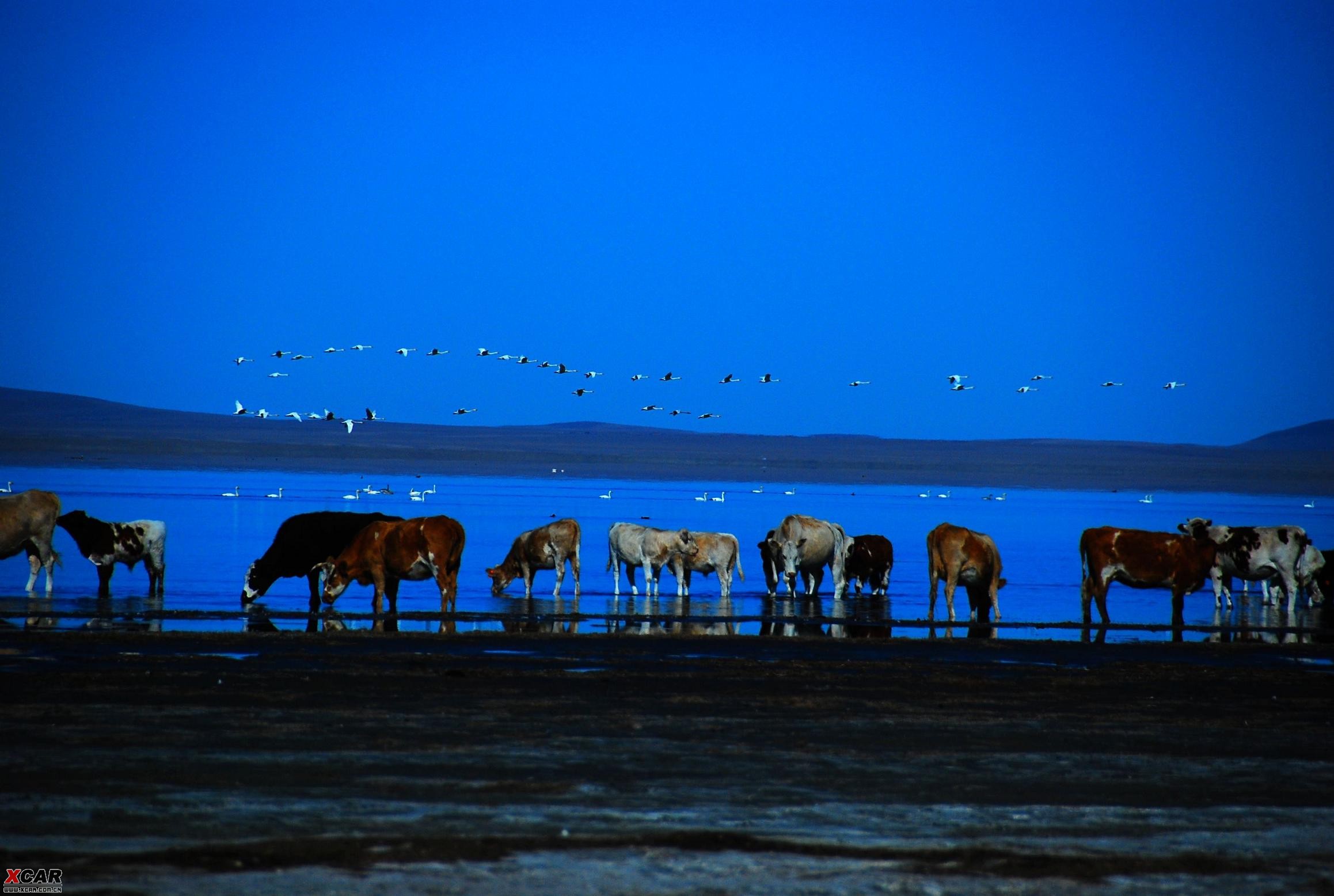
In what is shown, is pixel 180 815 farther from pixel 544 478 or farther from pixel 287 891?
pixel 544 478

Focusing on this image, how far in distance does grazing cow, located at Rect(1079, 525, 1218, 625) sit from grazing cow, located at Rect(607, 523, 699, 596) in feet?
22.7

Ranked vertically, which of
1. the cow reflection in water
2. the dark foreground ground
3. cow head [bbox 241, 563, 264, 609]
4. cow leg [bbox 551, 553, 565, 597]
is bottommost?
the dark foreground ground

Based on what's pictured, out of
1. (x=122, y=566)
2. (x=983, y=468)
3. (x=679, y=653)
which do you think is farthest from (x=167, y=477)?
(x=983, y=468)

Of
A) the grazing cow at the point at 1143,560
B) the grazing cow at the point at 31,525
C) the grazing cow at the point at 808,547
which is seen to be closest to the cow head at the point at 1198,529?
the grazing cow at the point at 1143,560

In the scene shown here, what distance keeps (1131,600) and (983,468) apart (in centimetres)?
13636

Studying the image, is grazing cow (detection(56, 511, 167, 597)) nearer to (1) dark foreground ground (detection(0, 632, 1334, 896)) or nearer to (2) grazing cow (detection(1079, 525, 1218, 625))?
(1) dark foreground ground (detection(0, 632, 1334, 896))

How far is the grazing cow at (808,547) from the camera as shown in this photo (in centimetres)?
2666

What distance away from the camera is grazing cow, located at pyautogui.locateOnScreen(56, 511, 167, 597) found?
76.4 ft

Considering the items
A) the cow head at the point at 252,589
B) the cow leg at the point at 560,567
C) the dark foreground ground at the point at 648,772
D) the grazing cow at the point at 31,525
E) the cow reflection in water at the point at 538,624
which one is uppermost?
the grazing cow at the point at 31,525

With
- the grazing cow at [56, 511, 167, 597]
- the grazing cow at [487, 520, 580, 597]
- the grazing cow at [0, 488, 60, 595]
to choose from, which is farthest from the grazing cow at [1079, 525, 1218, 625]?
the grazing cow at [0, 488, 60, 595]

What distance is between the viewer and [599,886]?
726 centimetres

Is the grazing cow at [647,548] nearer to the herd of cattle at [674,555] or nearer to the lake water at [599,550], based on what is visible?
the herd of cattle at [674,555]

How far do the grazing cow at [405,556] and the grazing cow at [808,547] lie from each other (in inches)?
268

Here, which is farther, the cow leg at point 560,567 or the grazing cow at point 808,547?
the grazing cow at point 808,547
